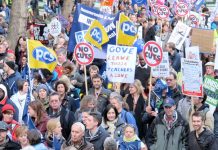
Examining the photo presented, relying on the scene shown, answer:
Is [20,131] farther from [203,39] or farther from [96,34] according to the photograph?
[203,39]

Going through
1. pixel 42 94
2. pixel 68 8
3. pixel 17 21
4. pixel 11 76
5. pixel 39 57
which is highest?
pixel 68 8

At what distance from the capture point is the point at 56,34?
62.7 ft

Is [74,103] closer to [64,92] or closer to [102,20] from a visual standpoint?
[64,92]

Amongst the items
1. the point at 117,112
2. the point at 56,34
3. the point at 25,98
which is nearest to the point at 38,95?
the point at 25,98

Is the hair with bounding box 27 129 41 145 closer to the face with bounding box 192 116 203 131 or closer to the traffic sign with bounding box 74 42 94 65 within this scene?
the face with bounding box 192 116 203 131

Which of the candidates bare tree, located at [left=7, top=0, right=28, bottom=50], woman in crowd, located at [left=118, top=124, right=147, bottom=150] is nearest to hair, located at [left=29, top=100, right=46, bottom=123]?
woman in crowd, located at [left=118, top=124, right=147, bottom=150]

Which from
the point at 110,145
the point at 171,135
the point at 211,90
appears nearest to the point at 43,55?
the point at 211,90

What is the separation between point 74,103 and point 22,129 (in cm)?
236

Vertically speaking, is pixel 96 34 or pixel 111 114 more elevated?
pixel 96 34

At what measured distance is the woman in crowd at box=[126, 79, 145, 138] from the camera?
11.6 m

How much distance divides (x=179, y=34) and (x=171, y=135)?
7.48m

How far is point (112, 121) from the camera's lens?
1002 cm

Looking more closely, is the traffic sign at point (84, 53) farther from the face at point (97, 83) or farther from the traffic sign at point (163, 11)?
the traffic sign at point (163, 11)

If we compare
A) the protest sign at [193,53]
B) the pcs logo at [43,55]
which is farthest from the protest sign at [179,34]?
the pcs logo at [43,55]
